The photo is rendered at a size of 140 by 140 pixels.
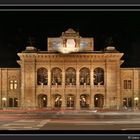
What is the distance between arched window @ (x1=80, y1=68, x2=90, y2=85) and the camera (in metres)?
47.9

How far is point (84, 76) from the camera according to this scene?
48750 millimetres

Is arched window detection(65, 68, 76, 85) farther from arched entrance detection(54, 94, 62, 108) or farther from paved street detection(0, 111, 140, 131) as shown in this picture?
paved street detection(0, 111, 140, 131)

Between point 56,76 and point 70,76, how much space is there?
1624 millimetres

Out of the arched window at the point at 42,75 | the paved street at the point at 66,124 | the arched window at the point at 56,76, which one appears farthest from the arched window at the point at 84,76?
the paved street at the point at 66,124

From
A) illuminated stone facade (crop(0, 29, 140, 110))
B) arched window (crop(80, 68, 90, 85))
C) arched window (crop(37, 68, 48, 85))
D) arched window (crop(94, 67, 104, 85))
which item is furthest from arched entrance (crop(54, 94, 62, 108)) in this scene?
arched window (crop(94, 67, 104, 85))

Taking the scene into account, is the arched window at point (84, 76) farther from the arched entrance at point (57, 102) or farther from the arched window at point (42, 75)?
the arched window at point (42, 75)

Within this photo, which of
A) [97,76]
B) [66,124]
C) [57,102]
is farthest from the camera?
[97,76]

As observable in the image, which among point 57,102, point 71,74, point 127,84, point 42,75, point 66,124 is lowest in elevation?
point 57,102

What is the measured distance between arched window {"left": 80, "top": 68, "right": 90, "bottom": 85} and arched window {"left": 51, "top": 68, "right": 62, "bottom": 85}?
A: 8.23 feet

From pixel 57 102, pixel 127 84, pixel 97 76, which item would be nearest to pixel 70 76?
pixel 97 76

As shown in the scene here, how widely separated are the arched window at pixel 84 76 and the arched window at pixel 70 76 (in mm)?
840

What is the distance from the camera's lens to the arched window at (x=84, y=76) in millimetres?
47888

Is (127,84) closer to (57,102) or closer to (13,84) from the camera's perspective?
(57,102)

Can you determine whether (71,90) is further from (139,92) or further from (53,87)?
(139,92)
